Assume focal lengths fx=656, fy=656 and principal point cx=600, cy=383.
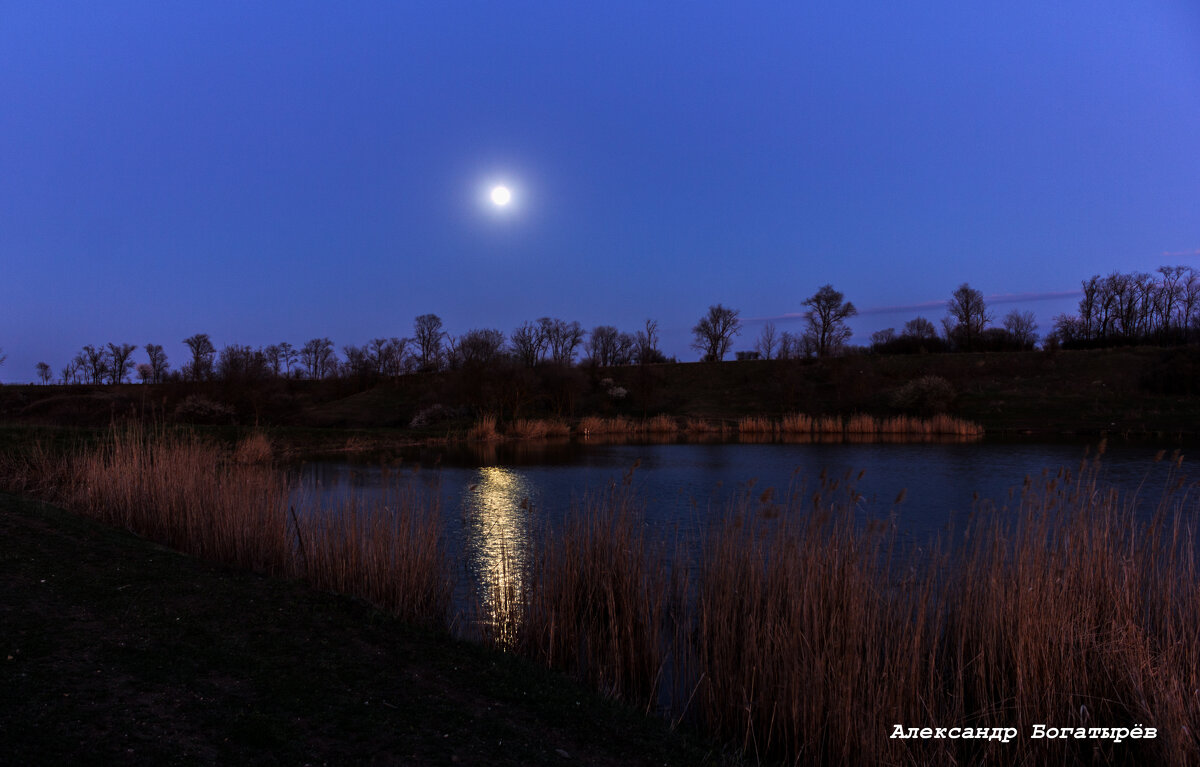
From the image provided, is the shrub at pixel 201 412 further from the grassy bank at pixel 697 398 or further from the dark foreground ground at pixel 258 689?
the dark foreground ground at pixel 258 689

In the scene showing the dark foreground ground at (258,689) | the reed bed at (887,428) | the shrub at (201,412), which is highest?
Answer: the shrub at (201,412)

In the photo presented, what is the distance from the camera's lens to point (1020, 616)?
13.8 feet

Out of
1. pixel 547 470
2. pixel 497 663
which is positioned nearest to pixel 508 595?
pixel 497 663

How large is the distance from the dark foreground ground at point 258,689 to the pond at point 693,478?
1.65 metres

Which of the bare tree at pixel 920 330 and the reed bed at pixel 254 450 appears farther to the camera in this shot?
the bare tree at pixel 920 330

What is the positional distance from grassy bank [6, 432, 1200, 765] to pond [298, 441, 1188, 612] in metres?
0.63

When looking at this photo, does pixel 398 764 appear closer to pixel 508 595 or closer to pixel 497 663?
pixel 497 663

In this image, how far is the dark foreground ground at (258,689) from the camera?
2969mm

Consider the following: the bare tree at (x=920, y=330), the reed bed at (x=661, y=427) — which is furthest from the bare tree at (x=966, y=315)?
the reed bed at (x=661, y=427)

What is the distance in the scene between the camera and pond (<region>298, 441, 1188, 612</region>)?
29.5ft

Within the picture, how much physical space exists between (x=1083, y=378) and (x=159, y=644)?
47907mm

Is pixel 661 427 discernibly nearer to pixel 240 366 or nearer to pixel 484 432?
pixel 484 432

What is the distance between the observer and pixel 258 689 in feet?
11.8

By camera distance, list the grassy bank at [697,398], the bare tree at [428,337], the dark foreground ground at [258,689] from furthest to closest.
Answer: the bare tree at [428,337]
the grassy bank at [697,398]
the dark foreground ground at [258,689]
